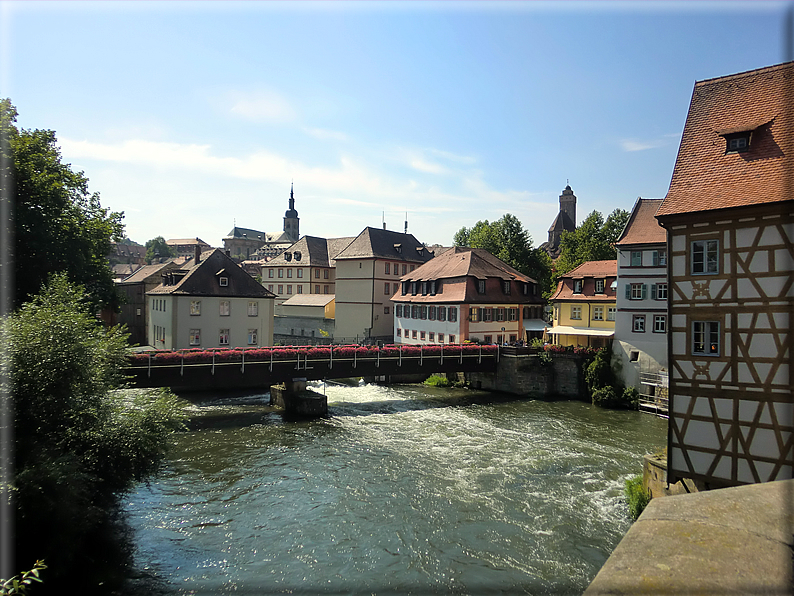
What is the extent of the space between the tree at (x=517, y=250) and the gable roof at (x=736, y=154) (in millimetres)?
40744

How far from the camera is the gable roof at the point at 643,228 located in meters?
30.0

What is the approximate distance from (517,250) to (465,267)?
1789cm

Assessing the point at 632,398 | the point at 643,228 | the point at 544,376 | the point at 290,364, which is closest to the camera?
the point at 290,364

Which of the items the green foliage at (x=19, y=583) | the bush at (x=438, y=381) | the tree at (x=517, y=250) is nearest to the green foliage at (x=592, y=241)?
the tree at (x=517, y=250)

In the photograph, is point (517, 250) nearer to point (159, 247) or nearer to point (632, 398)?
point (632, 398)

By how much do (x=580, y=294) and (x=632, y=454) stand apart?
19.2 meters

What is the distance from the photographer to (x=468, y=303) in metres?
37.7

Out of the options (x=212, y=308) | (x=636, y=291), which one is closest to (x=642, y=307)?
(x=636, y=291)

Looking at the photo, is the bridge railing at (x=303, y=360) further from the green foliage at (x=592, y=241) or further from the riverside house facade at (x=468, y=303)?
the green foliage at (x=592, y=241)

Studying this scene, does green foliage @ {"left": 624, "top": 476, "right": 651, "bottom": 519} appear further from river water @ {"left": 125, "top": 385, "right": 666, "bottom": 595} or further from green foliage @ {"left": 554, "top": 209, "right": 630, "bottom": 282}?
green foliage @ {"left": 554, "top": 209, "right": 630, "bottom": 282}

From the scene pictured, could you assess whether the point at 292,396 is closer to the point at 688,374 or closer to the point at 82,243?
the point at 82,243

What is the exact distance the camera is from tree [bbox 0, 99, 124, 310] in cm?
2075

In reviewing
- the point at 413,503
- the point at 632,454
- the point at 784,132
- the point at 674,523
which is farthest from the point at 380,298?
the point at 674,523

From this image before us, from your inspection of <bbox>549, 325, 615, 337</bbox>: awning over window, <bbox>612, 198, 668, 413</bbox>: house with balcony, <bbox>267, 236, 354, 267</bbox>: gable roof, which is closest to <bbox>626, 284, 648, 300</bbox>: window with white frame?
<bbox>612, 198, 668, 413</bbox>: house with balcony
